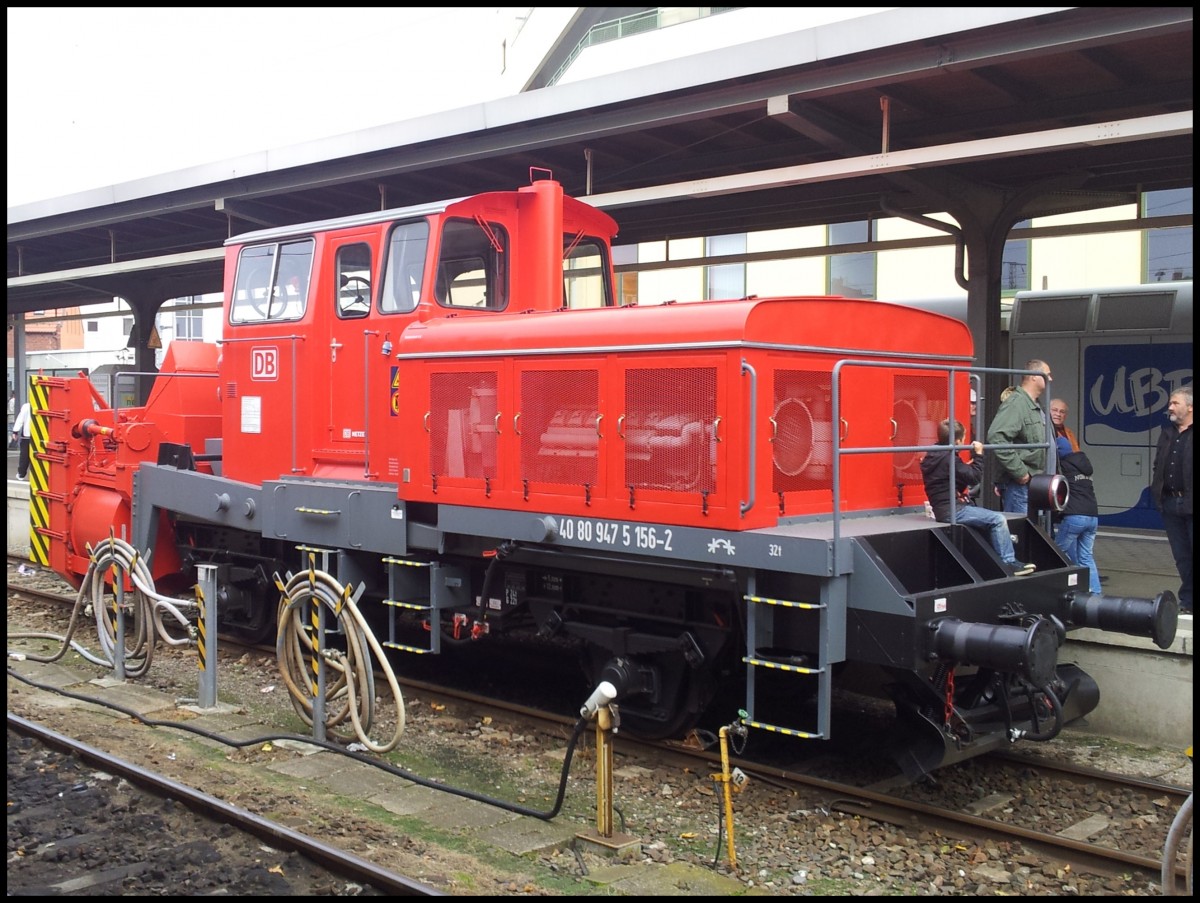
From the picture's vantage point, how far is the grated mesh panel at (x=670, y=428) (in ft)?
18.8

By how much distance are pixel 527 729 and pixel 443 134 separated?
599cm

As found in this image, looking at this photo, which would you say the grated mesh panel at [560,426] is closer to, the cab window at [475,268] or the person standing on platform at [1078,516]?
the cab window at [475,268]

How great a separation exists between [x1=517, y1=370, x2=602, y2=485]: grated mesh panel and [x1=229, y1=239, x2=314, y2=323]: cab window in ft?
8.48

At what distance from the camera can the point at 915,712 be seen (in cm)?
539

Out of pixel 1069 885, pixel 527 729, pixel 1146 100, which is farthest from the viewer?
pixel 1146 100

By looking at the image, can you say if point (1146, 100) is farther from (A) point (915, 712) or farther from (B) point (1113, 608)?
(A) point (915, 712)

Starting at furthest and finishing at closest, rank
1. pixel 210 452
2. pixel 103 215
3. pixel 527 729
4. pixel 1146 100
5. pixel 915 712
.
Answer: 1. pixel 103 215
2. pixel 210 452
3. pixel 1146 100
4. pixel 527 729
5. pixel 915 712

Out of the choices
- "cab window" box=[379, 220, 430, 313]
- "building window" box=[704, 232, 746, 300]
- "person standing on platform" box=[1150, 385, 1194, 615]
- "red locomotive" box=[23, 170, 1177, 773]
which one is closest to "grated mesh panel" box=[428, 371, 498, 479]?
"red locomotive" box=[23, 170, 1177, 773]

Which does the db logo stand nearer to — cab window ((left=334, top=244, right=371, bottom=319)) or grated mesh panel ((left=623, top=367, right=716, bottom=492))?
cab window ((left=334, top=244, right=371, bottom=319))

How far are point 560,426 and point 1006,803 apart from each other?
10.6 ft

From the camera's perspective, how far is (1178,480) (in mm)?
7754

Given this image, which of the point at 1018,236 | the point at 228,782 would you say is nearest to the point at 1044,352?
the point at 1018,236

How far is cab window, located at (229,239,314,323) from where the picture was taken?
27.1 feet

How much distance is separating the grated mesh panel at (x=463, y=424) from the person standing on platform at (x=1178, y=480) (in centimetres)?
489
